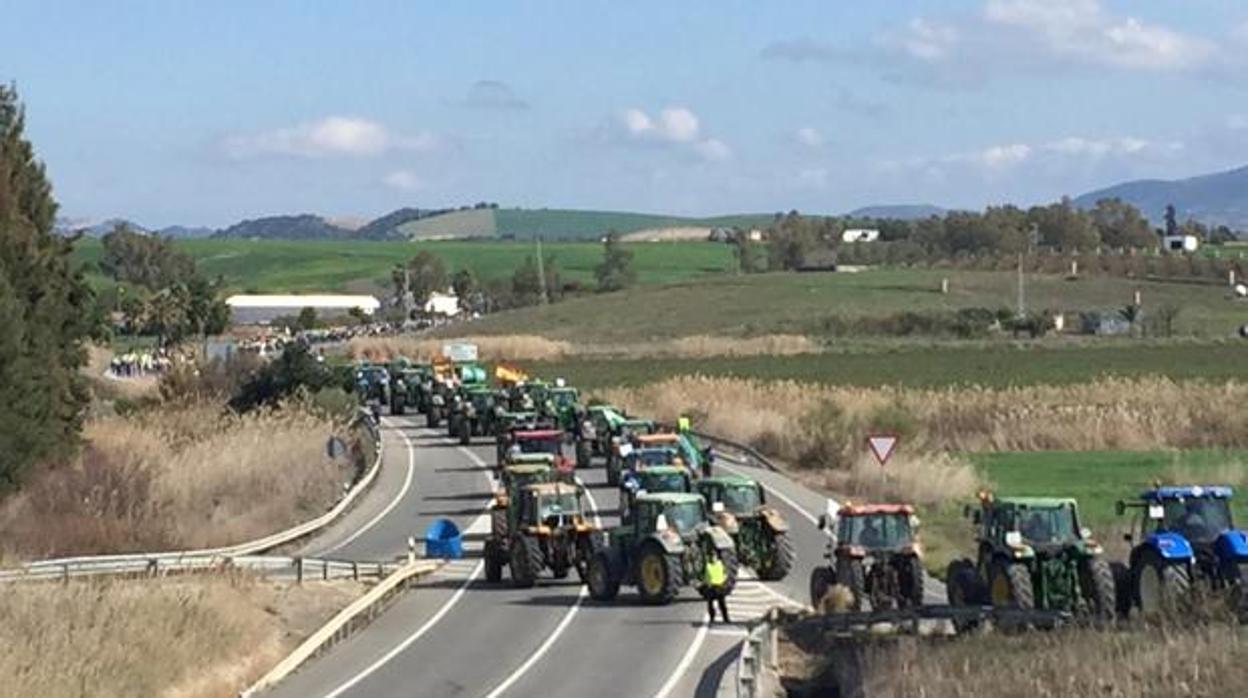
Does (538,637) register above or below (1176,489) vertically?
below

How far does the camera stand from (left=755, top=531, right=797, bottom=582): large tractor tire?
123 ft

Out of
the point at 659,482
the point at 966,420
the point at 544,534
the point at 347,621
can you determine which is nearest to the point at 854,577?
the point at 347,621

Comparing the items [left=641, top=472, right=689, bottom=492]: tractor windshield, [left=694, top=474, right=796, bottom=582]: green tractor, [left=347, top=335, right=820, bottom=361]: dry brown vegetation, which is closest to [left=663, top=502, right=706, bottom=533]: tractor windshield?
[left=694, top=474, right=796, bottom=582]: green tractor

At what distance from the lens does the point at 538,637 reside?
32.0 metres

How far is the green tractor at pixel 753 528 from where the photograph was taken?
3750 centimetres

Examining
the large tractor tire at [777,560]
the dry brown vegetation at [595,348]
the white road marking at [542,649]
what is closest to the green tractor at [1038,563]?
the white road marking at [542,649]

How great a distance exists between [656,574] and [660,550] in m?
0.52

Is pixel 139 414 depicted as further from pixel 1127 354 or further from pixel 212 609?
pixel 1127 354

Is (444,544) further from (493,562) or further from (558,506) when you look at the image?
(558,506)

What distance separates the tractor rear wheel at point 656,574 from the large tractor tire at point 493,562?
4.39m

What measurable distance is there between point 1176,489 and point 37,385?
27013 mm

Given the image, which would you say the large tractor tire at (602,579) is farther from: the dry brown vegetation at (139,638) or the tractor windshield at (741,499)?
the dry brown vegetation at (139,638)

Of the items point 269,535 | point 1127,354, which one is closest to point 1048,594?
point 269,535

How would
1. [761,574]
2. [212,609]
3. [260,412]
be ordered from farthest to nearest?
1. [260,412]
2. [761,574]
3. [212,609]
